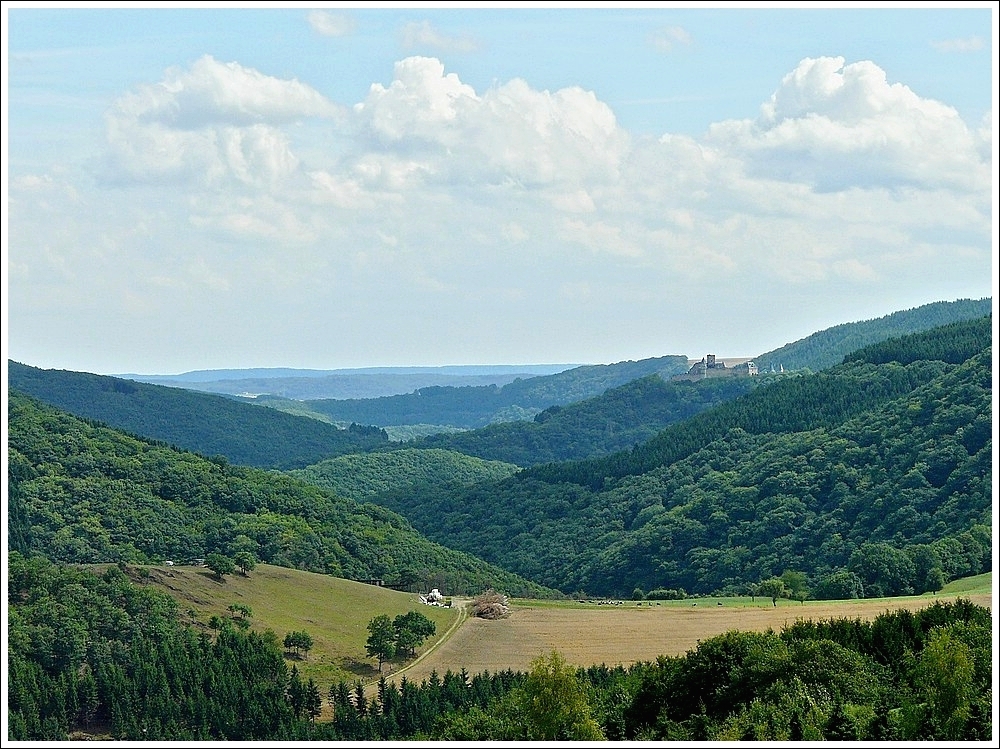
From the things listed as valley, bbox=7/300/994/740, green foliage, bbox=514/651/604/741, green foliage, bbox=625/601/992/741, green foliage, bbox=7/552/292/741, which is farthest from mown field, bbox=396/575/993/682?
green foliage, bbox=514/651/604/741

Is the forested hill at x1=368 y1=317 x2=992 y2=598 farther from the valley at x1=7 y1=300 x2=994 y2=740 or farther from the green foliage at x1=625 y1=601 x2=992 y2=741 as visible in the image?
the green foliage at x1=625 y1=601 x2=992 y2=741

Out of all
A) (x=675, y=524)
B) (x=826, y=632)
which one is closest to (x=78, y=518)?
(x=675, y=524)

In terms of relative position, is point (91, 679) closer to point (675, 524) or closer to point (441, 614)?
point (441, 614)

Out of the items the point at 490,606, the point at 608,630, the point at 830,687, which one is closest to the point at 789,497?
the point at 490,606

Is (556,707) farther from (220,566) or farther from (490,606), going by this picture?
(220,566)

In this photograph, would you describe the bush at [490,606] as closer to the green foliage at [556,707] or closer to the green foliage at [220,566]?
the green foliage at [220,566]

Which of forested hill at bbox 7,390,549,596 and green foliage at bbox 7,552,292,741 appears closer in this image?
green foliage at bbox 7,552,292,741
